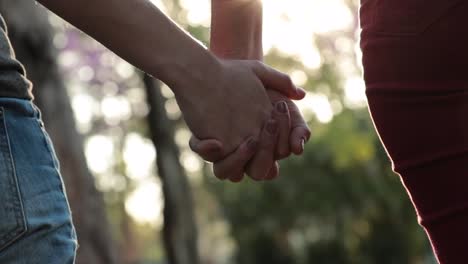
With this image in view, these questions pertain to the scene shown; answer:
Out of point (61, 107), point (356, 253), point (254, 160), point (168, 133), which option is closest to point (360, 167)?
point (356, 253)

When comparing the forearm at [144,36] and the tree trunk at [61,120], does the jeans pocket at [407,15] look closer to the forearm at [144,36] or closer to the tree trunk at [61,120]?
the forearm at [144,36]

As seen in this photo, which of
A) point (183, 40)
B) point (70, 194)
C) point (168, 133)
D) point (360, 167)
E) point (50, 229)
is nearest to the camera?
point (50, 229)

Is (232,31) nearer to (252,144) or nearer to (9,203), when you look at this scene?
(252,144)

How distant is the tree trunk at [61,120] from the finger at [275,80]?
175 inches

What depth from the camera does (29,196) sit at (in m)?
2.08

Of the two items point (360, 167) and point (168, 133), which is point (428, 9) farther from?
point (360, 167)

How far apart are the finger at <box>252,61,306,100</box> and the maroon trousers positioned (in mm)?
263

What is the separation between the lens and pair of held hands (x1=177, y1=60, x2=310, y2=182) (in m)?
2.44

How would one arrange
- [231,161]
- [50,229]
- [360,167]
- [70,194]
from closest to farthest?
[50,229], [231,161], [70,194], [360,167]

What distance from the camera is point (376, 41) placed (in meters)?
2.46

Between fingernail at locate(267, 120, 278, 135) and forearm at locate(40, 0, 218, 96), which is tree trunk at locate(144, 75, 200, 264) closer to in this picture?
fingernail at locate(267, 120, 278, 135)

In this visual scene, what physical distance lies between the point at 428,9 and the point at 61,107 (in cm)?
514

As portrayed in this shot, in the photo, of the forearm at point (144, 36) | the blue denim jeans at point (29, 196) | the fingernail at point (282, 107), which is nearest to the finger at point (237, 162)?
the fingernail at point (282, 107)

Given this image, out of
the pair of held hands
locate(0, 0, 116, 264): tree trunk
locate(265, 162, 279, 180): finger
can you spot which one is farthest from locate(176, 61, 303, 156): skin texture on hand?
locate(0, 0, 116, 264): tree trunk
